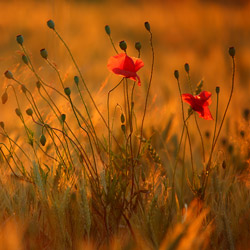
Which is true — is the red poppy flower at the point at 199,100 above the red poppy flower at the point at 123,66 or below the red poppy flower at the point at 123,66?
below

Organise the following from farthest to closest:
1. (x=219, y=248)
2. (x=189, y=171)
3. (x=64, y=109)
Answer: (x=189, y=171), (x=64, y=109), (x=219, y=248)

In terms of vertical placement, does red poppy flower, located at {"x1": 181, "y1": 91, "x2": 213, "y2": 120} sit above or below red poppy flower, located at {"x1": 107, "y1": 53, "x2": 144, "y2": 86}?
below

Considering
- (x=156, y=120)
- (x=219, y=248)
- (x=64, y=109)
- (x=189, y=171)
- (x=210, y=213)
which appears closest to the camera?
(x=219, y=248)

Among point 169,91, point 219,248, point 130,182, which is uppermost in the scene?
point 169,91

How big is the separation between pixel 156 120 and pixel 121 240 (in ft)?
1.81

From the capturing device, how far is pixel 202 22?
10.5ft

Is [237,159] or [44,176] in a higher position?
[44,176]

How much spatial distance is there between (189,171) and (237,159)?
0.48ft

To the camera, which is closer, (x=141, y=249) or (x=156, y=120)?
(x=141, y=249)

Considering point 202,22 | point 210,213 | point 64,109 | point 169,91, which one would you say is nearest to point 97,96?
point 64,109

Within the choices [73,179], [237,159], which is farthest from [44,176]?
[237,159]

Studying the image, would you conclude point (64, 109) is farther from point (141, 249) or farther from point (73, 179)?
point (141, 249)

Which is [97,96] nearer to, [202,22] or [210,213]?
[210,213]

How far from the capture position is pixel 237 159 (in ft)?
3.58
